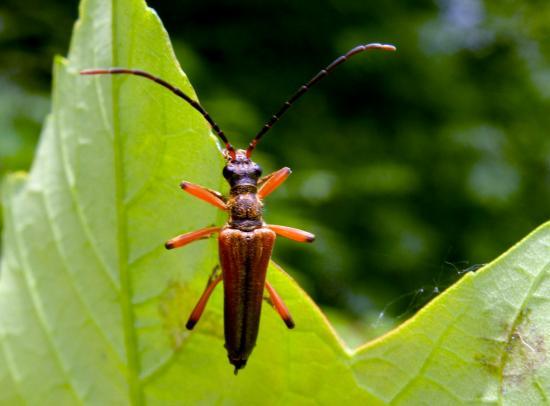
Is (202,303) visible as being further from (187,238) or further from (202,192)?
(202,192)

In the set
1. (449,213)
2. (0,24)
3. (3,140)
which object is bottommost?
(449,213)

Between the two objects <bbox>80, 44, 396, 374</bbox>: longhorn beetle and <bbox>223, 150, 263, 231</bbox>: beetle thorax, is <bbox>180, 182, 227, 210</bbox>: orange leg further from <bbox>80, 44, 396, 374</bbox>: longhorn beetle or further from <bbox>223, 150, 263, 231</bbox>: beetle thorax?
<bbox>223, 150, 263, 231</bbox>: beetle thorax

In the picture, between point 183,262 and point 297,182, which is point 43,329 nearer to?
point 183,262

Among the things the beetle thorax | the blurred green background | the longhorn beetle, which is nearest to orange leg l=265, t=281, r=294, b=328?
the longhorn beetle

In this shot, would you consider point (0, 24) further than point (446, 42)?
No

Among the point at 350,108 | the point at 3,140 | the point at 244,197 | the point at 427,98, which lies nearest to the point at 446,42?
the point at 427,98
